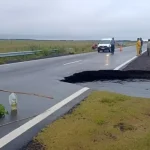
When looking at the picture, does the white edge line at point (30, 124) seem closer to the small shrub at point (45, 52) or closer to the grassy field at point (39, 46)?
the small shrub at point (45, 52)

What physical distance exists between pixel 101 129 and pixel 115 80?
30.0 feet

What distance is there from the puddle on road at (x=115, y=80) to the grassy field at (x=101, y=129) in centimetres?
451

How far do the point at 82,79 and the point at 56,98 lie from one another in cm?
607

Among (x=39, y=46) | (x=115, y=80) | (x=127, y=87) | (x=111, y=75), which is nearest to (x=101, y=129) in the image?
(x=127, y=87)

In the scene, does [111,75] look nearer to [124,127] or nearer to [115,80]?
[115,80]

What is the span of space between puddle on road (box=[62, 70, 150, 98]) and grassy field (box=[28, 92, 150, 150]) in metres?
4.51

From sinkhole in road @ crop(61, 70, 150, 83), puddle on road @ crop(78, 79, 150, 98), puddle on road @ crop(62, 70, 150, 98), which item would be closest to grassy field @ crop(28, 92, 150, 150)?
puddle on road @ crop(78, 79, 150, 98)

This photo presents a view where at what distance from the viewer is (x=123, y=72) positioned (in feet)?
51.9

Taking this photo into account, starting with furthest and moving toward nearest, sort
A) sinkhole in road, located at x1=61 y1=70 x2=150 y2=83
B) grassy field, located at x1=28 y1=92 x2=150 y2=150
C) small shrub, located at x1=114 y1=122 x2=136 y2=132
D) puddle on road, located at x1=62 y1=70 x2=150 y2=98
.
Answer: sinkhole in road, located at x1=61 y1=70 x2=150 y2=83
puddle on road, located at x1=62 y1=70 x2=150 y2=98
small shrub, located at x1=114 y1=122 x2=136 y2=132
grassy field, located at x1=28 y1=92 x2=150 y2=150

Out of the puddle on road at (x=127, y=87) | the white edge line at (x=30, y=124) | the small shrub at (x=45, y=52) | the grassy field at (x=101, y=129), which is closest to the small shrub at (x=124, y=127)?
the grassy field at (x=101, y=129)

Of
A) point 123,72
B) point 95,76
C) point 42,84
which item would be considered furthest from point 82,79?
point 42,84

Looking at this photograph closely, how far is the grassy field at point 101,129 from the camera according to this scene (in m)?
4.79

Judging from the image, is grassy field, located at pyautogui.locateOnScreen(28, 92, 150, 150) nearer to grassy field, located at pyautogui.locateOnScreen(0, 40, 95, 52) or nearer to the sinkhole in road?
the sinkhole in road

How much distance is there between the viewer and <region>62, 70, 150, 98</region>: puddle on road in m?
12.3
